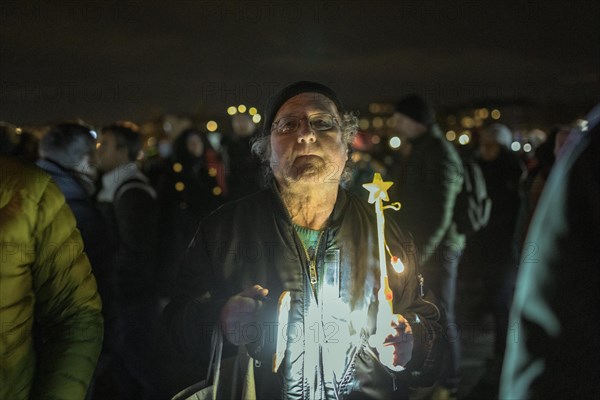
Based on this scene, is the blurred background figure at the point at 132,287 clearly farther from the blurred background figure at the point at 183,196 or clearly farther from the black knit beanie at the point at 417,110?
the black knit beanie at the point at 417,110

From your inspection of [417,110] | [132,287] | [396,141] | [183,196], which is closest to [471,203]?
[417,110]

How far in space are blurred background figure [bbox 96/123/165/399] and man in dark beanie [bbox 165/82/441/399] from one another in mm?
2360

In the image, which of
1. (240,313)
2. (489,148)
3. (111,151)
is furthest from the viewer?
(489,148)

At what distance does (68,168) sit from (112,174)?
128cm

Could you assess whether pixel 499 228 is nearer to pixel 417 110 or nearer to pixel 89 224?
pixel 417 110

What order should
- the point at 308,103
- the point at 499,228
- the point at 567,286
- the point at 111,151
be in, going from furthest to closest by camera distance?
the point at 499,228, the point at 111,151, the point at 308,103, the point at 567,286

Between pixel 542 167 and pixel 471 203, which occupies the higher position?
pixel 542 167

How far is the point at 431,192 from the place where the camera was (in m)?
5.30

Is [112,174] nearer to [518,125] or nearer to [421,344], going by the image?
[421,344]

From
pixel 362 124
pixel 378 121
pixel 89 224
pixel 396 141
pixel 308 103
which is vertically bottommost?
pixel 89 224

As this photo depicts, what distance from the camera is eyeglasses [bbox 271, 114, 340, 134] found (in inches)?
109

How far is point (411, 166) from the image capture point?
5.59 m

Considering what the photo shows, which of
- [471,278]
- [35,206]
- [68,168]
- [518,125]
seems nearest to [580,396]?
[35,206]

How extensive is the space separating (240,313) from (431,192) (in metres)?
3.01
